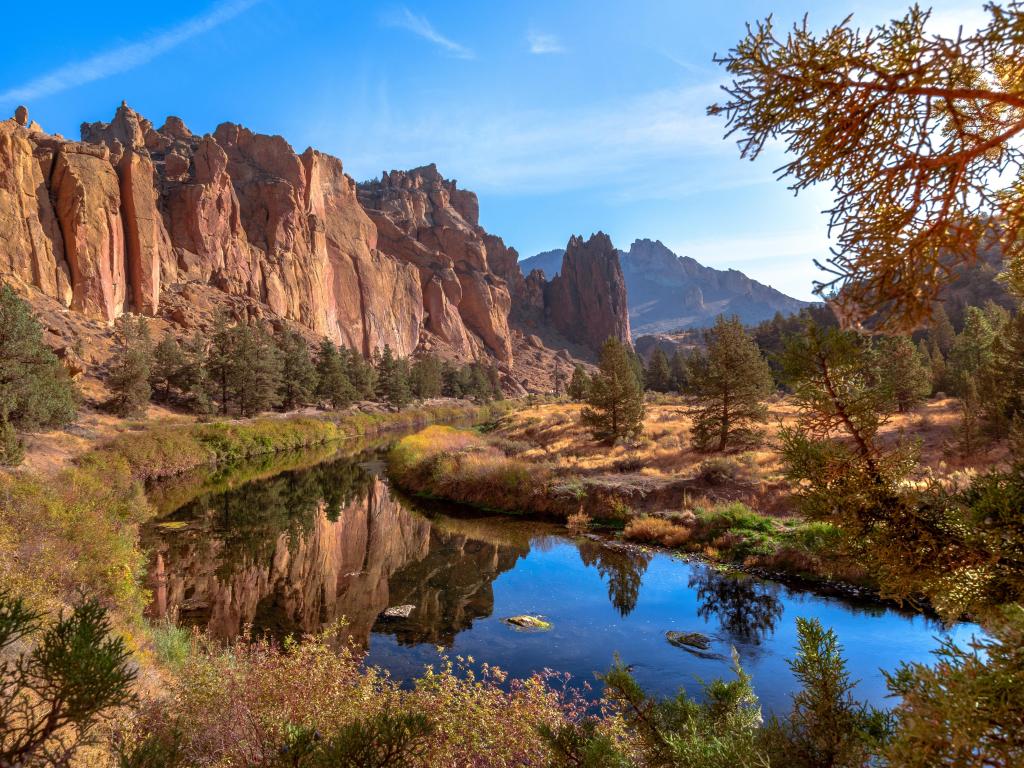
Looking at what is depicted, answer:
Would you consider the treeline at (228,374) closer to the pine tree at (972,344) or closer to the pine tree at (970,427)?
the pine tree at (970,427)

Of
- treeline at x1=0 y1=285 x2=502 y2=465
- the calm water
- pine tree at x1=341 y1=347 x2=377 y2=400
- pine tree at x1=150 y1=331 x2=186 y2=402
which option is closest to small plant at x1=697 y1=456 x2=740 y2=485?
the calm water

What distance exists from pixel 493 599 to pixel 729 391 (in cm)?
1753

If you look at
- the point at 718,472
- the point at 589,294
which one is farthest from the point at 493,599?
the point at 589,294

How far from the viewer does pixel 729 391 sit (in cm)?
2695

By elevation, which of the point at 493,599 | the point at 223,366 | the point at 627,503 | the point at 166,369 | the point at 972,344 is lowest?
the point at 493,599

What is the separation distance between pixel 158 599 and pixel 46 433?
19.6 metres

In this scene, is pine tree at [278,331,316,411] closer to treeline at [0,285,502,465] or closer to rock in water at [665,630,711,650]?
treeline at [0,285,502,465]

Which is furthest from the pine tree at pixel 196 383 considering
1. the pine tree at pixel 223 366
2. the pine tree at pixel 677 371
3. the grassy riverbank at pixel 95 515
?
the pine tree at pixel 677 371

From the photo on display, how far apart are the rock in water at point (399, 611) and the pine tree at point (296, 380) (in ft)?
152

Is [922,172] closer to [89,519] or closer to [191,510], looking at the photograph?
[89,519]

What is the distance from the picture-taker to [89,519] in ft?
39.8

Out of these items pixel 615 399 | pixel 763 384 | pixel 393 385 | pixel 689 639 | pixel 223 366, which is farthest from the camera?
pixel 393 385

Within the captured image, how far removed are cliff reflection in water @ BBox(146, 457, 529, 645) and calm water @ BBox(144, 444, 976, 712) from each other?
63 mm

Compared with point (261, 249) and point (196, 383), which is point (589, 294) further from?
point (196, 383)
